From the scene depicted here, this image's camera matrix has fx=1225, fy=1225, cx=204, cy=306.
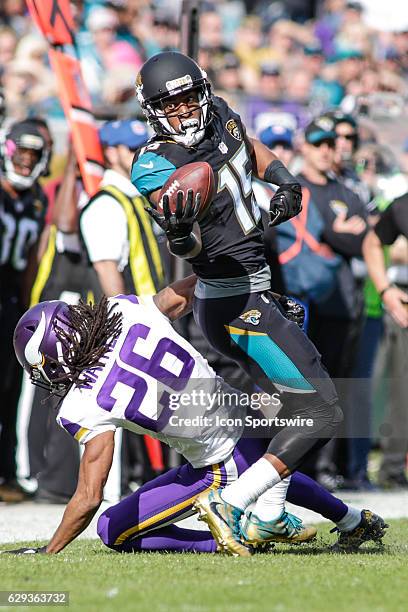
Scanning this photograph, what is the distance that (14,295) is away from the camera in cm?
813

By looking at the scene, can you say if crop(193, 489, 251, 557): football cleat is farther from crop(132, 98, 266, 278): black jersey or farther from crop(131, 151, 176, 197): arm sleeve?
crop(131, 151, 176, 197): arm sleeve

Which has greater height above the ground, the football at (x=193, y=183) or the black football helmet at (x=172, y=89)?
the black football helmet at (x=172, y=89)

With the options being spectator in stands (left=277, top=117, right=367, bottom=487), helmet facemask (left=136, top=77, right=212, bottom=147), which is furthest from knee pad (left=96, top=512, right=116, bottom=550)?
spectator in stands (left=277, top=117, right=367, bottom=487)

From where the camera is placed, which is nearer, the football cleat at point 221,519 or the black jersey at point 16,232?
the football cleat at point 221,519

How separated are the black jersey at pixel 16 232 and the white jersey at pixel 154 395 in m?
2.82

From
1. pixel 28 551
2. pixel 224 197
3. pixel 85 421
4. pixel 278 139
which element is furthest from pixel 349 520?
pixel 278 139

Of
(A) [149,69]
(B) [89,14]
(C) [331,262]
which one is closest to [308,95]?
(B) [89,14]

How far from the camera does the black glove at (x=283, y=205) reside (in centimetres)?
524

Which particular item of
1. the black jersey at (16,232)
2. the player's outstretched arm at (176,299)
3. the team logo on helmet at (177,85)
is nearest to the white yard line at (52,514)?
the player's outstretched arm at (176,299)

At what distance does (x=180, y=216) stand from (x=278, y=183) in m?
0.90

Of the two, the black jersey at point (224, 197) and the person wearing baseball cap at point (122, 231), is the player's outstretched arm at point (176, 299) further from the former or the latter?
the person wearing baseball cap at point (122, 231)

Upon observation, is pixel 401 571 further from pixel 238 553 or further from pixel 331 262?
pixel 331 262

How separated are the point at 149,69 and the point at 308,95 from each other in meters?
6.94

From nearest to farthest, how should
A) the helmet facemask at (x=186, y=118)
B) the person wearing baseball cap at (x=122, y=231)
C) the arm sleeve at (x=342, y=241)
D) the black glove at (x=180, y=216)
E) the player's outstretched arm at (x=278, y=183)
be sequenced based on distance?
the black glove at (x=180, y=216), the helmet facemask at (x=186, y=118), the player's outstretched arm at (x=278, y=183), the person wearing baseball cap at (x=122, y=231), the arm sleeve at (x=342, y=241)
